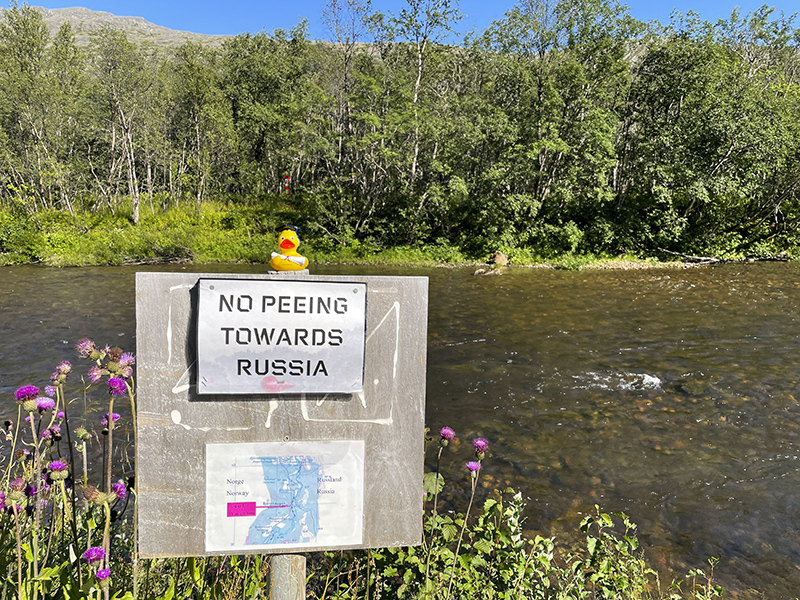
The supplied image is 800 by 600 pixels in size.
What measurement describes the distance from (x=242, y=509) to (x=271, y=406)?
341 mm

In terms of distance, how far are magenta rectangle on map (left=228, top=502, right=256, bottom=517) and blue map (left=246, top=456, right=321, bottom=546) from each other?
2 cm

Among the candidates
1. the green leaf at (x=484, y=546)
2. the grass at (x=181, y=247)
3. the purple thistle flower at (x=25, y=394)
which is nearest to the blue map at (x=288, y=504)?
the purple thistle flower at (x=25, y=394)

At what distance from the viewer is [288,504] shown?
1.66 metres

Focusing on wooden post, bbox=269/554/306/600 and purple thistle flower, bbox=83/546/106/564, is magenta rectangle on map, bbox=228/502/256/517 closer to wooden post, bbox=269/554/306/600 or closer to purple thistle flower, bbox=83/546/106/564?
wooden post, bbox=269/554/306/600

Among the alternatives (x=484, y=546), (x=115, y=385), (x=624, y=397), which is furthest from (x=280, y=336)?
(x=624, y=397)

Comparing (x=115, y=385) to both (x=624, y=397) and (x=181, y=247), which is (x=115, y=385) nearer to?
(x=624, y=397)

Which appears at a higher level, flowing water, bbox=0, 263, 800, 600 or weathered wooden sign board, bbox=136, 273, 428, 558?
weathered wooden sign board, bbox=136, 273, 428, 558

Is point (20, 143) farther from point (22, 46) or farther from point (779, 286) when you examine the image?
point (779, 286)

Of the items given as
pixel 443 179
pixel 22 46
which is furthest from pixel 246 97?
pixel 443 179

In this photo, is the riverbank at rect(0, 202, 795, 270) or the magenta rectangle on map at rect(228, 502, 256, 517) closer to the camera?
the magenta rectangle on map at rect(228, 502, 256, 517)

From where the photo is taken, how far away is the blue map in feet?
5.42

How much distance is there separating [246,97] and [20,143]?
40.7 feet

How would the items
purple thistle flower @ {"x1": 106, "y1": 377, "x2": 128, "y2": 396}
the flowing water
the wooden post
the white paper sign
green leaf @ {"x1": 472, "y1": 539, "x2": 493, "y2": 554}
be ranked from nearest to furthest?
the white paper sign
the wooden post
purple thistle flower @ {"x1": 106, "y1": 377, "x2": 128, "y2": 396}
green leaf @ {"x1": 472, "y1": 539, "x2": 493, "y2": 554}
the flowing water

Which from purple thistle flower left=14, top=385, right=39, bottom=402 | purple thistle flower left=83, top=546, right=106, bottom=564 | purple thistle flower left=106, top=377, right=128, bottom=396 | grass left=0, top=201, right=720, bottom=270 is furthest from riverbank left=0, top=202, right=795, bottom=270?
purple thistle flower left=83, top=546, right=106, bottom=564
